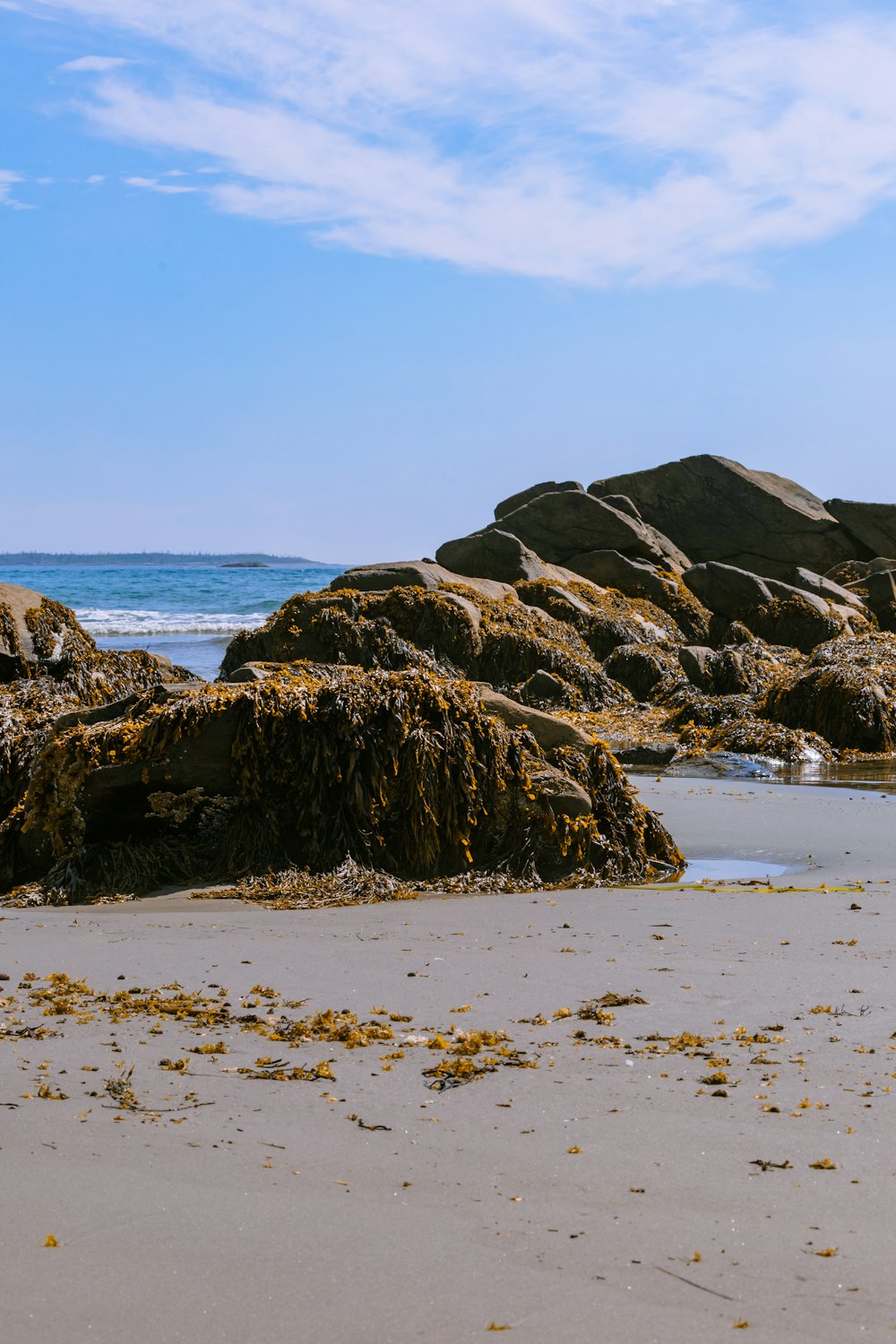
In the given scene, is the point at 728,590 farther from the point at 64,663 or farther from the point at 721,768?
the point at 64,663

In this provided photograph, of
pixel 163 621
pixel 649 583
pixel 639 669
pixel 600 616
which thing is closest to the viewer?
pixel 639 669

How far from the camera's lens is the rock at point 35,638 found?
9.80 metres

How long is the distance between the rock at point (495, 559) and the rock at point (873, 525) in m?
9.96

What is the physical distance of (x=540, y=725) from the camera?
6812mm

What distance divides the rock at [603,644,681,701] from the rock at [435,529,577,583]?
4.69 metres

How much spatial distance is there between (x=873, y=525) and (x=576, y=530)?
27.2ft

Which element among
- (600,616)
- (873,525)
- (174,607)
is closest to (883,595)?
(873,525)

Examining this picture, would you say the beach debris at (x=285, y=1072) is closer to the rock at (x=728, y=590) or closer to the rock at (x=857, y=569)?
the rock at (x=728, y=590)

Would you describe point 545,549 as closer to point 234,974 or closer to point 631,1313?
point 234,974

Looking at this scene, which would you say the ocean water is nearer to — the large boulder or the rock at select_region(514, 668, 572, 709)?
the large boulder

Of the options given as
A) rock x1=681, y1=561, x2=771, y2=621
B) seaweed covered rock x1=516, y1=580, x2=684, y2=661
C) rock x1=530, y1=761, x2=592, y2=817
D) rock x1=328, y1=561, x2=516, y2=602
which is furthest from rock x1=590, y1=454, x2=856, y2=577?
rock x1=530, y1=761, x2=592, y2=817

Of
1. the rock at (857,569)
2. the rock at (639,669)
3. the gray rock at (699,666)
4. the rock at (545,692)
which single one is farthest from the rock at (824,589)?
the rock at (545,692)

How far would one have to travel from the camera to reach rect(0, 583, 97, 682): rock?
386 inches

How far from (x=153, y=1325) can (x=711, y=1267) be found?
3.14 feet
